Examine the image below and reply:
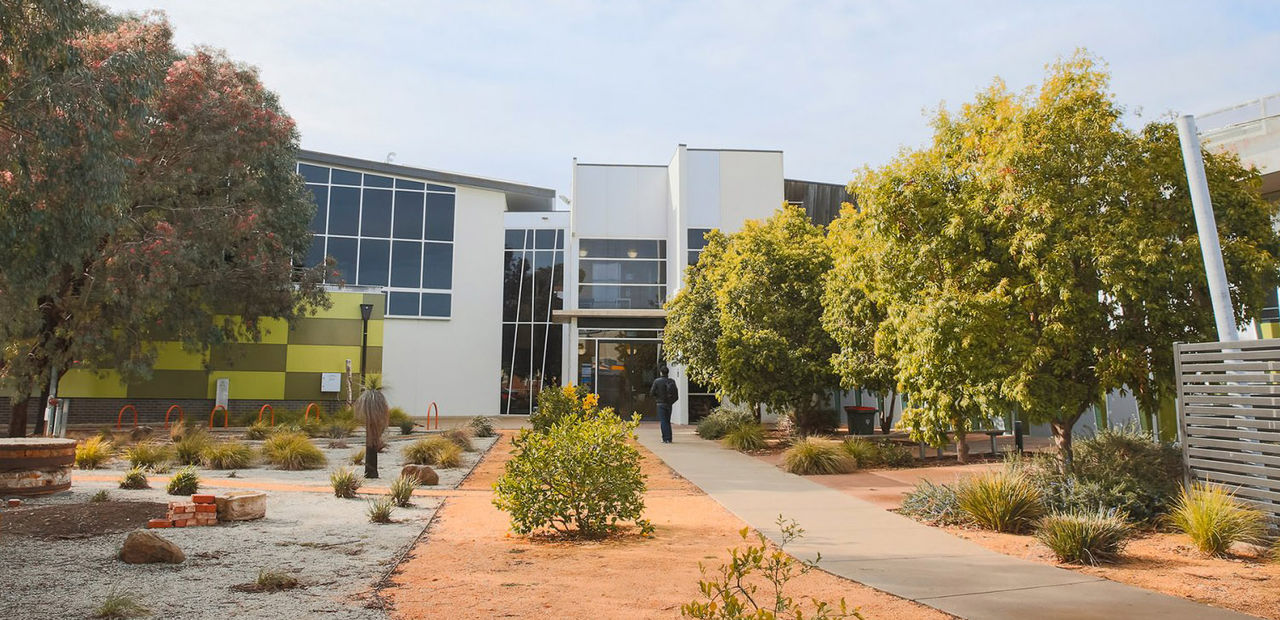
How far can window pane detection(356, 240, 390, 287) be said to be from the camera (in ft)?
95.2

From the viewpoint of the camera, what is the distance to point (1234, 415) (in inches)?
280

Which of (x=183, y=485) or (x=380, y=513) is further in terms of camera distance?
(x=183, y=485)

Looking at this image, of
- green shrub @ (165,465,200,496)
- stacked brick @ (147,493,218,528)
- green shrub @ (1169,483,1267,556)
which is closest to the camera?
green shrub @ (1169,483,1267,556)

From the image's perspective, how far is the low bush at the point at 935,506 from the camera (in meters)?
8.08

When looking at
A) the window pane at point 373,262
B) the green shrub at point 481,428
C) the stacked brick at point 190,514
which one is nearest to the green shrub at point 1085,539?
the stacked brick at point 190,514

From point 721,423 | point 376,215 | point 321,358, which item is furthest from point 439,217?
point 721,423

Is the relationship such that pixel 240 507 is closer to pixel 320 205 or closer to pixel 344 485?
pixel 344 485

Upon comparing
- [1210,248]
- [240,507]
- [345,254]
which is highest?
[345,254]

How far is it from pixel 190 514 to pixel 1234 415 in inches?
389

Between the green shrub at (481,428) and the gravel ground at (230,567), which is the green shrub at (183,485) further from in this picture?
the green shrub at (481,428)

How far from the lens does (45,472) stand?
9164 millimetres

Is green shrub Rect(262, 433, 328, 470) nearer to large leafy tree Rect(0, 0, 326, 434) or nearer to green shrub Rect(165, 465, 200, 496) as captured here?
green shrub Rect(165, 465, 200, 496)

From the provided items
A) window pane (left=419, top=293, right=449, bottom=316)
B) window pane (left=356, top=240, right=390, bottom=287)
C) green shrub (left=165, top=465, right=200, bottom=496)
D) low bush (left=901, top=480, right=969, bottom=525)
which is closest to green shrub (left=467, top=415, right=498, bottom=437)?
window pane (left=419, top=293, right=449, bottom=316)

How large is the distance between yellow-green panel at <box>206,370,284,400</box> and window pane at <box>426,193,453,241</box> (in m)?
7.56
